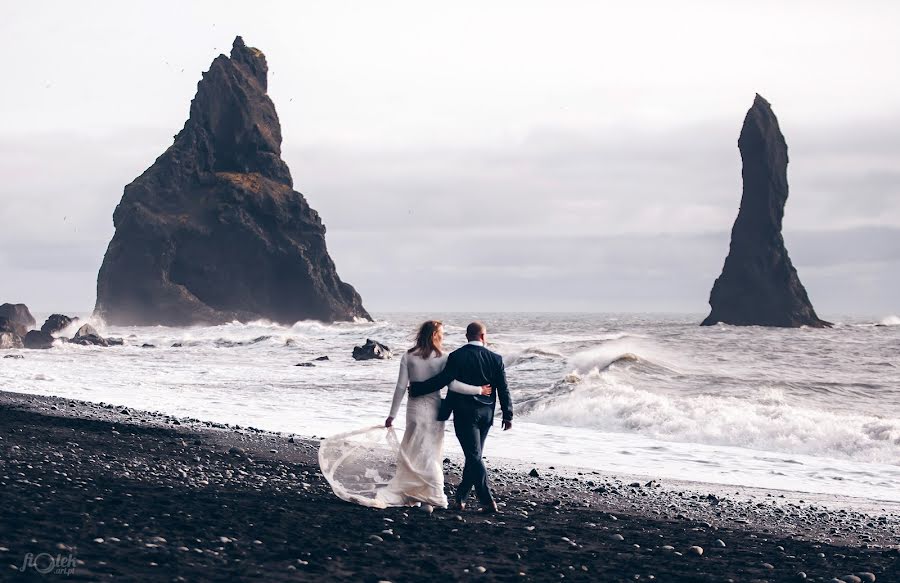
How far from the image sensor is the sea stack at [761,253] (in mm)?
118375

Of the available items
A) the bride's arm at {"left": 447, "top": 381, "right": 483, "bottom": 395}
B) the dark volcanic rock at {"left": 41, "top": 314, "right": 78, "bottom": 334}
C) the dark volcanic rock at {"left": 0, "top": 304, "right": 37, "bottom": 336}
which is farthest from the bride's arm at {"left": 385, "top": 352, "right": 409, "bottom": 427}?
the dark volcanic rock at {"left": 0, "top": 304, "right": 37, "bottom": 336}

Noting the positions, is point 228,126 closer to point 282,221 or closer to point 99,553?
point 282,221

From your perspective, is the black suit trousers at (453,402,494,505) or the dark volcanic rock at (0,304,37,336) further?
the dark volcanic rock at (0,304,37,336)

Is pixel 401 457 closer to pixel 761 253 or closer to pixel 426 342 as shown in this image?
pixel 426 342

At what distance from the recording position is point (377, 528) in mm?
9211

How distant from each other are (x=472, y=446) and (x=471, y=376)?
80cm

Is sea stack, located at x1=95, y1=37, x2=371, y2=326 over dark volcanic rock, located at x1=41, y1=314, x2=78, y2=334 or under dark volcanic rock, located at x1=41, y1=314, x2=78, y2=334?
over

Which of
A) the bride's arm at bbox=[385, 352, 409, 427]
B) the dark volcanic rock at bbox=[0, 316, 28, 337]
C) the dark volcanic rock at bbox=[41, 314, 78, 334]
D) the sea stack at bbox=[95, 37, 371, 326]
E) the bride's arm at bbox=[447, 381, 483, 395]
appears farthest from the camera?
the sea stack at bbox=[95, 37, 371, 326]

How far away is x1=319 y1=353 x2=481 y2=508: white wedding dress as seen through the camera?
10.6m

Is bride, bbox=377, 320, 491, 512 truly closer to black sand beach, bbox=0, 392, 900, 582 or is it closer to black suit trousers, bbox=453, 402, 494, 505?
black suit trousers, bbox=453, 402, 494, 505

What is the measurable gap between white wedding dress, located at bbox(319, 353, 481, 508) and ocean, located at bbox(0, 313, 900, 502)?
499cm

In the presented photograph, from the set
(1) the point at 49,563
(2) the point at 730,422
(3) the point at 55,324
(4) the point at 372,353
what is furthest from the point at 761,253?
(1) the point at 49,563

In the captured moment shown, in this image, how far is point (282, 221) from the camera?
12731 cm

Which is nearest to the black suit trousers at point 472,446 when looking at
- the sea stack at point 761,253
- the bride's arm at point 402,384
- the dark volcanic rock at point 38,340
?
the bride's arm at point 402,384
